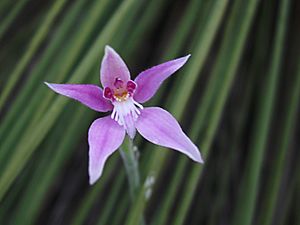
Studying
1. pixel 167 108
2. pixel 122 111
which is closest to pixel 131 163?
pixel 122 111

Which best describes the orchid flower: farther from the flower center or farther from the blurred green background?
the blurred green background

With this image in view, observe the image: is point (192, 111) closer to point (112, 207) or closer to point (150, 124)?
point (112, 207)

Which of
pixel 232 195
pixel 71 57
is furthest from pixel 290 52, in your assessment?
pixel 71 57

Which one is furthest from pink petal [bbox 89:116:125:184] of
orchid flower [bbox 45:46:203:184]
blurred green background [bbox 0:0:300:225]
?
blurred green background [bbox 0:0:300:225]

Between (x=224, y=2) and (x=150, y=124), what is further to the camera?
(x=224, y=2)

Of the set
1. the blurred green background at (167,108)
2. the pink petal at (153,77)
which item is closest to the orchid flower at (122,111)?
the pink petal at (153,77)

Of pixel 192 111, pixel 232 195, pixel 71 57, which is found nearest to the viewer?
pixel 71 57

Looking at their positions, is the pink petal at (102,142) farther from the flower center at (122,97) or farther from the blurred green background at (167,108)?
the blurred green background at (167,108)
